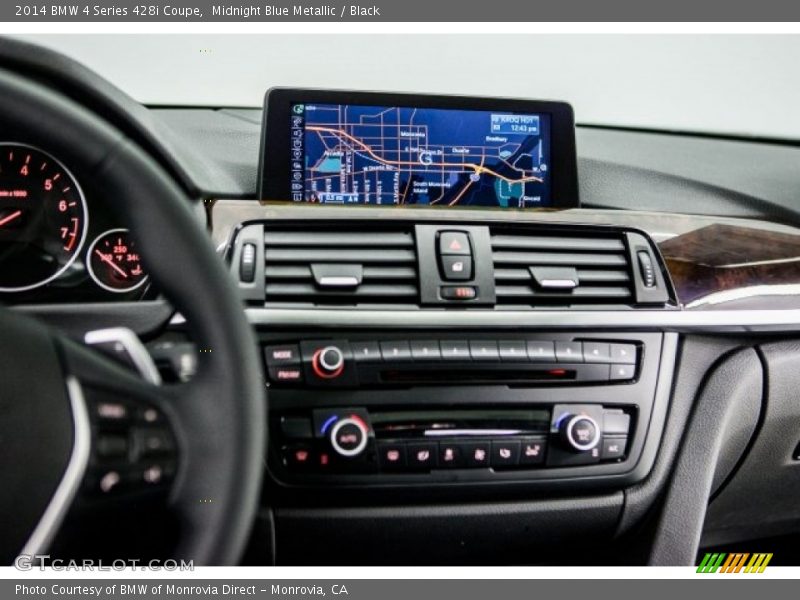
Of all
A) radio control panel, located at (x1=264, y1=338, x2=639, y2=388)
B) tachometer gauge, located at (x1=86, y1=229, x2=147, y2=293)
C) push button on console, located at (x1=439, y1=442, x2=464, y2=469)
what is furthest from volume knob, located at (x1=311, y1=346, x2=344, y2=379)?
tachometer gauge, located at (x1=86, y1=229, x2=147, y2=293)

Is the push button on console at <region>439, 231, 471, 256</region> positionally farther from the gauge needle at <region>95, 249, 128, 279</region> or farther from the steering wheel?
the steering wheel

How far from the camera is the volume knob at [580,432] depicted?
161 centimetres

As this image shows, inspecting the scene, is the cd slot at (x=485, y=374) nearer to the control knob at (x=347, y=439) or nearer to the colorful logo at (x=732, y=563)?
the control knob at (x=347, y=439)

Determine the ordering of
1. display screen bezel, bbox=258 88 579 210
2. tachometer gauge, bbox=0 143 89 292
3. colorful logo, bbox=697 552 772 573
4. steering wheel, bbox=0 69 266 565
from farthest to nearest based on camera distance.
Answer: colorful logo, bbox=697 552 772 573
display screen bezel, bbox=258 88 579 210
tachometer gauge, bbox=0 143 89 292
steering wheel, bbox=0 69 266 565

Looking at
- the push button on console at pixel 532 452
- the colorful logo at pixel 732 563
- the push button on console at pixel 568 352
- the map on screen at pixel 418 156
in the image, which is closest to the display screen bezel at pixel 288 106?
the map on screen at pixel 418 156

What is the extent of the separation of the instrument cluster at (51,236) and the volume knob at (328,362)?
0.30 m

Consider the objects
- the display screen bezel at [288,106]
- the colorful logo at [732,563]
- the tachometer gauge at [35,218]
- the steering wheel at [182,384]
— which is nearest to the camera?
the steering wheel at [182,384]

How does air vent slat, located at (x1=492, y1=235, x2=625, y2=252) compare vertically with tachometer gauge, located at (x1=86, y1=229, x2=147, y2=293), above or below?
above

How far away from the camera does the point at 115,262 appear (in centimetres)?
156

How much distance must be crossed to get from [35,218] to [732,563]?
169cm

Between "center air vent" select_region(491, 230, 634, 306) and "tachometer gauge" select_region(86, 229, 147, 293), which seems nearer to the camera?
"tachometer gauge" select_region(86, 229, 147, 293)

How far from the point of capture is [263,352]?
156 cm

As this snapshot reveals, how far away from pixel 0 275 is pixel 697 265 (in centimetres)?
129

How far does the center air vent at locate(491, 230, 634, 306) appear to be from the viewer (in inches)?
65.4
